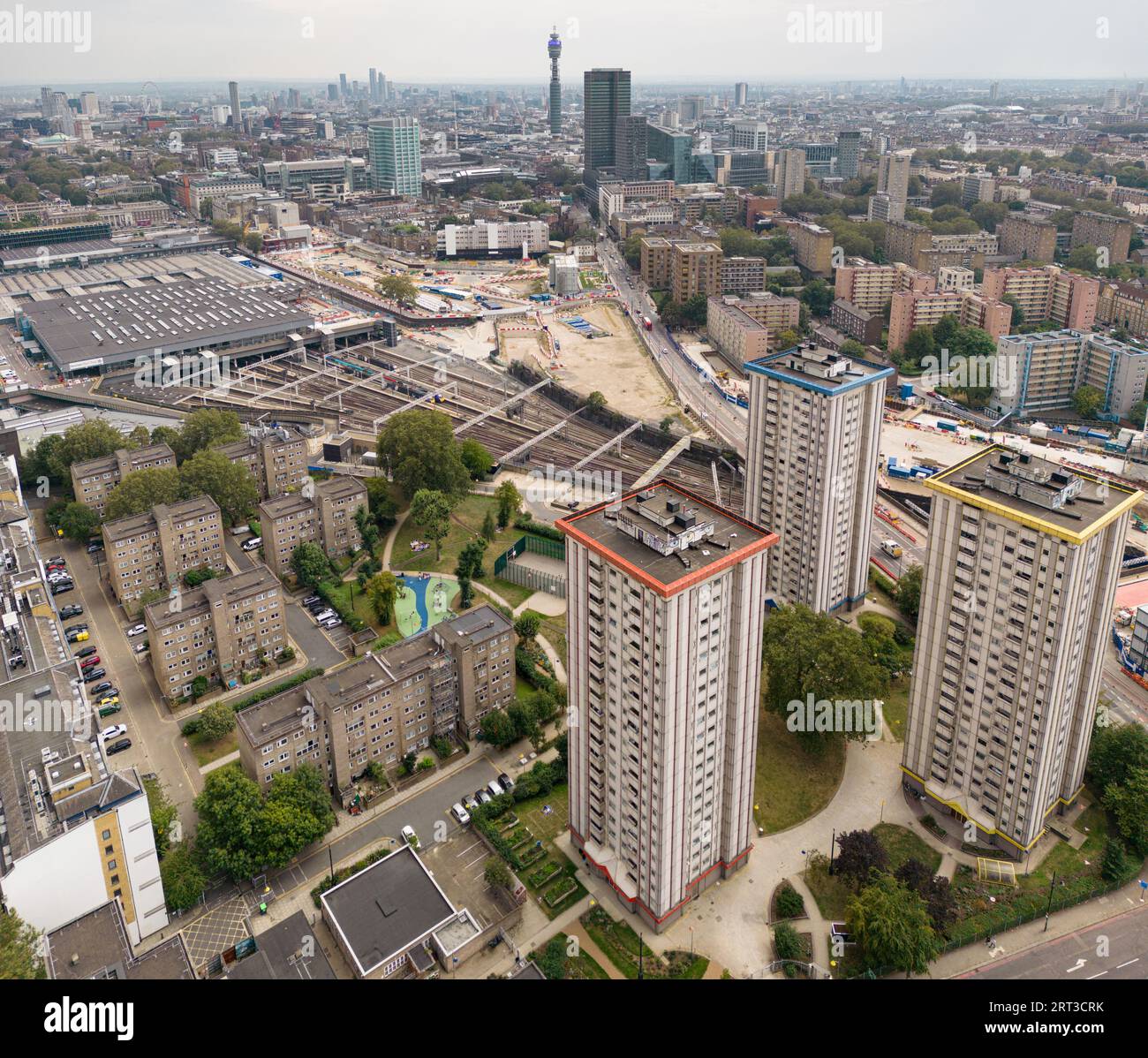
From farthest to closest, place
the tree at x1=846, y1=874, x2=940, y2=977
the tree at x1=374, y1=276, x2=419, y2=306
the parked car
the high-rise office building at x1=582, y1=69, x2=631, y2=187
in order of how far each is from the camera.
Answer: the high-rise office building at x1=582, y1=69, x2=631, y2=187
the tree at x1=374, y1=276, x2=419, y2=306
the parked car
the tree at x1=846, y1=874, x2=940, y2=977

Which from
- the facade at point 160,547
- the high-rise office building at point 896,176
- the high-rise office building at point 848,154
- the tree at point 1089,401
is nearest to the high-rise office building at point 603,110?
the high-rise office building at point 848,154

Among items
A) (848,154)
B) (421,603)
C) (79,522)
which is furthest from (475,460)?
(848,154)

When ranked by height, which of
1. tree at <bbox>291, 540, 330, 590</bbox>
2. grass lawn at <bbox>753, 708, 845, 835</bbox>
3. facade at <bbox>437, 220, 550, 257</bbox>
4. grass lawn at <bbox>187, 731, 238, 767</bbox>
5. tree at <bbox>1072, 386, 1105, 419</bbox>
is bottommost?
grass lawn at <bbox>187, 731, 238, 767</bbox>

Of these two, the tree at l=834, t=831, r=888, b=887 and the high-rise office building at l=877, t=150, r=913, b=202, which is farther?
the high-rise office building at l=877, t=150, r=913, b=202

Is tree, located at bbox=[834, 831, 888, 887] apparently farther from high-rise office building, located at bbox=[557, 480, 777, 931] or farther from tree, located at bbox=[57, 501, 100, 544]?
tree, located at bbox=[57, 501, 100, 544]

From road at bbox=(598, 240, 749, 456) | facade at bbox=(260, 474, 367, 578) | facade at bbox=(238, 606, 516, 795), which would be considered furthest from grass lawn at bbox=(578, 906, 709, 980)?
road at bbox=(598, 240, 749, 456)

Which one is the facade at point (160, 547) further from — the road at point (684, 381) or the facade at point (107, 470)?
the road at point (684, 381)
